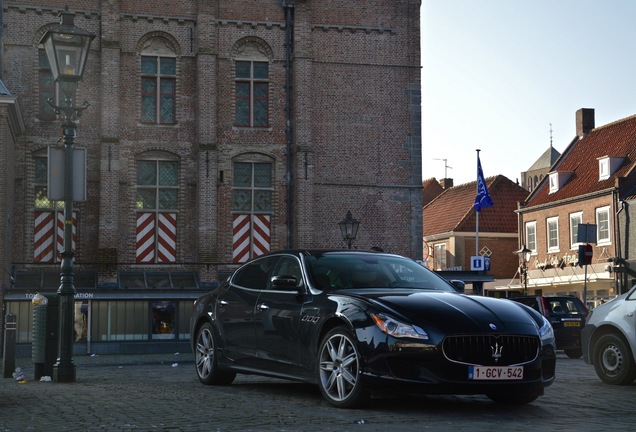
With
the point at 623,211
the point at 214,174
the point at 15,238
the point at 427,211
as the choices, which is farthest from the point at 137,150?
the point at 427,211

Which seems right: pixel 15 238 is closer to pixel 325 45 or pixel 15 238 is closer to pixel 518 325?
Result: pixel 325 45

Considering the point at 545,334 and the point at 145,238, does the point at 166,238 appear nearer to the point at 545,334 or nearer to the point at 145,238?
the point at 145,238

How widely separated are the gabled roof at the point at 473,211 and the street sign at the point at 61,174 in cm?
4604

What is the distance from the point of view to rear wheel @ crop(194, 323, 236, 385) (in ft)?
40.5

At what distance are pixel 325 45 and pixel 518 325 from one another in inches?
1165

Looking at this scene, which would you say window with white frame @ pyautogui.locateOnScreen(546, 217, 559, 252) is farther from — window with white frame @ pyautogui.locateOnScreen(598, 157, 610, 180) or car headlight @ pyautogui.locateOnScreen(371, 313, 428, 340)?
car headlight @ pyautogui.locateOnScreen(371, 313, 428, 340)

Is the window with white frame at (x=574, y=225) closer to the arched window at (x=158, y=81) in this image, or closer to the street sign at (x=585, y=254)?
the arched window at (x=158, y=81)

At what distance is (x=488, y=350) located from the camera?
9219 mm

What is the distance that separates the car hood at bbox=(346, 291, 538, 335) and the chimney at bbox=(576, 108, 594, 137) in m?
48.8

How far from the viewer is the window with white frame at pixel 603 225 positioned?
48969mm

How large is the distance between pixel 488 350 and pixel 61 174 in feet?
Result: 26.0

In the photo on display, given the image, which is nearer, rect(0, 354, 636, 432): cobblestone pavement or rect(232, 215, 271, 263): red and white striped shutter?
rect(0, 354, 636, 432): cobblestone pavement

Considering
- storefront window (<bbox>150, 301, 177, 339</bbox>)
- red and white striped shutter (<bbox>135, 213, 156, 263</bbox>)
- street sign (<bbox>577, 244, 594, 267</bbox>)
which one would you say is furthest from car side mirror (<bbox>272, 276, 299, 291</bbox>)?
red and white striped shutter (<bbox>135, 213, 156, 263</bbox>)

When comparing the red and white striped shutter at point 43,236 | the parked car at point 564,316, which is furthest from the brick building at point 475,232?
the parked car at point 564,316
